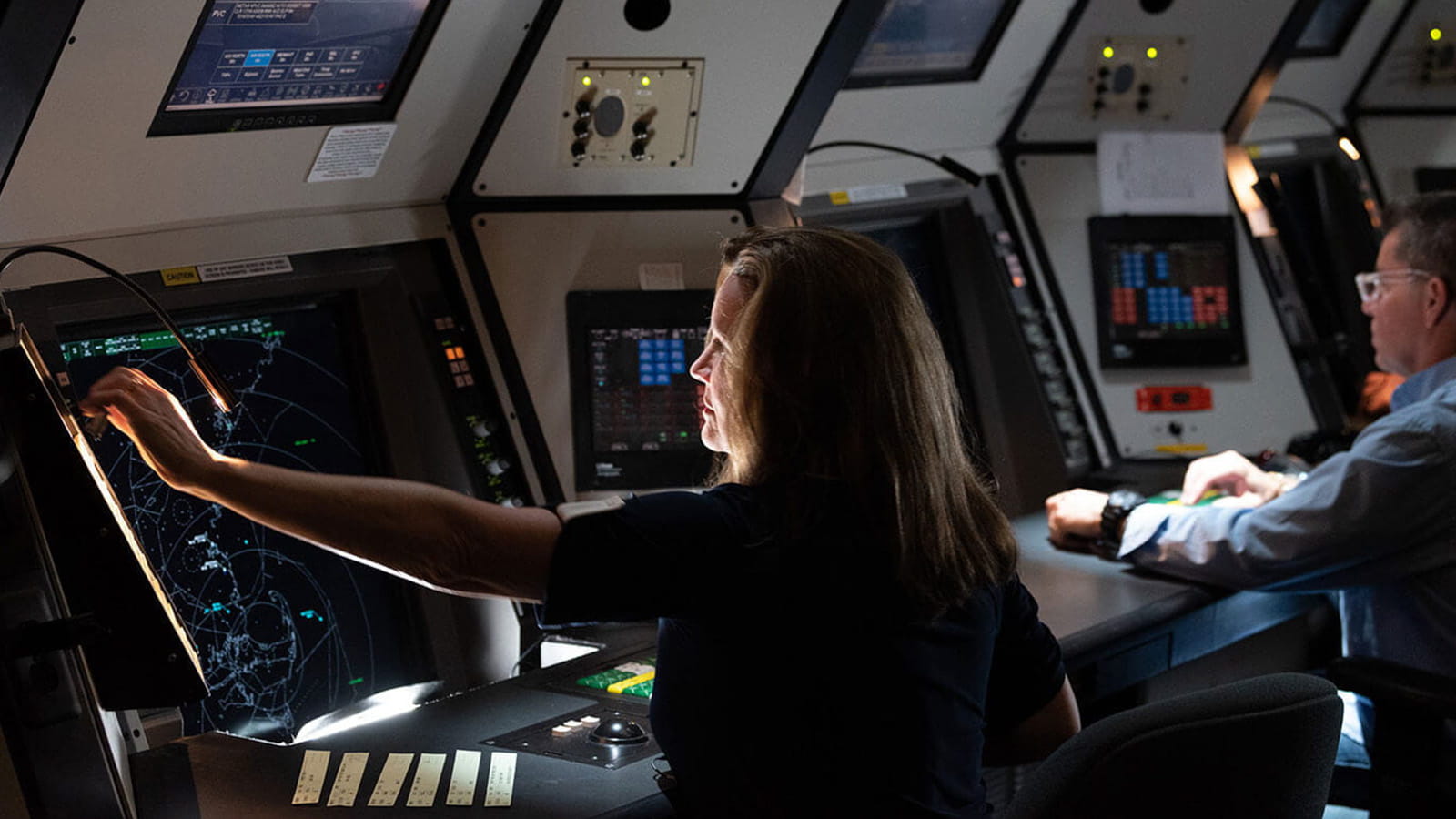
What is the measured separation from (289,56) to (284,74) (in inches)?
1.0

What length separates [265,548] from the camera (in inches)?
79.8

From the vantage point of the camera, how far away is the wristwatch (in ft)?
8.36

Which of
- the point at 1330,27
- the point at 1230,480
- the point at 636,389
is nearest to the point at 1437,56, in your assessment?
the point at 1330,27

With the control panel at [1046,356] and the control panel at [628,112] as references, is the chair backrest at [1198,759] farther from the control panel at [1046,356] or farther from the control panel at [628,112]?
the control panel at [1046,356]

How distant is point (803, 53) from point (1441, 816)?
148cm

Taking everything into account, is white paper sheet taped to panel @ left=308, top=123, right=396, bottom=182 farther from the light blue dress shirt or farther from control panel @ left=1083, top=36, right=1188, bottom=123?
control panel @ left=1083, top=36, right=1188, bottom=123

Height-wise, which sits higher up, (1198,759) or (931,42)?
(931,42)

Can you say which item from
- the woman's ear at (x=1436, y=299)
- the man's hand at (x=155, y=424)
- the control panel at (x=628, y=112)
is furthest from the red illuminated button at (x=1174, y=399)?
the man's hand at (x=155, y=424)

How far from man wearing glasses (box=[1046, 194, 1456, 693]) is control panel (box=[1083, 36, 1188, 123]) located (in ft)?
2.46

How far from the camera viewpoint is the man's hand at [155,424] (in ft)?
4.85

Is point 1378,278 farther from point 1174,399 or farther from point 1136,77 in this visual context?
point 1136,77

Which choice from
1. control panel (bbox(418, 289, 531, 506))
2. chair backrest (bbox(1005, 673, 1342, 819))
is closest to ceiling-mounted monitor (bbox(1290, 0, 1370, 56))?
control panel (bbox(418, 289, 531, 506))

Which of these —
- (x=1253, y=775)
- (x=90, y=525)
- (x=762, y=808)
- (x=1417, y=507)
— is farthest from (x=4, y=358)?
(x=1417, y=507)

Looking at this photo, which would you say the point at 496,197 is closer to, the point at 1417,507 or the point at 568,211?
the point at 568,211
